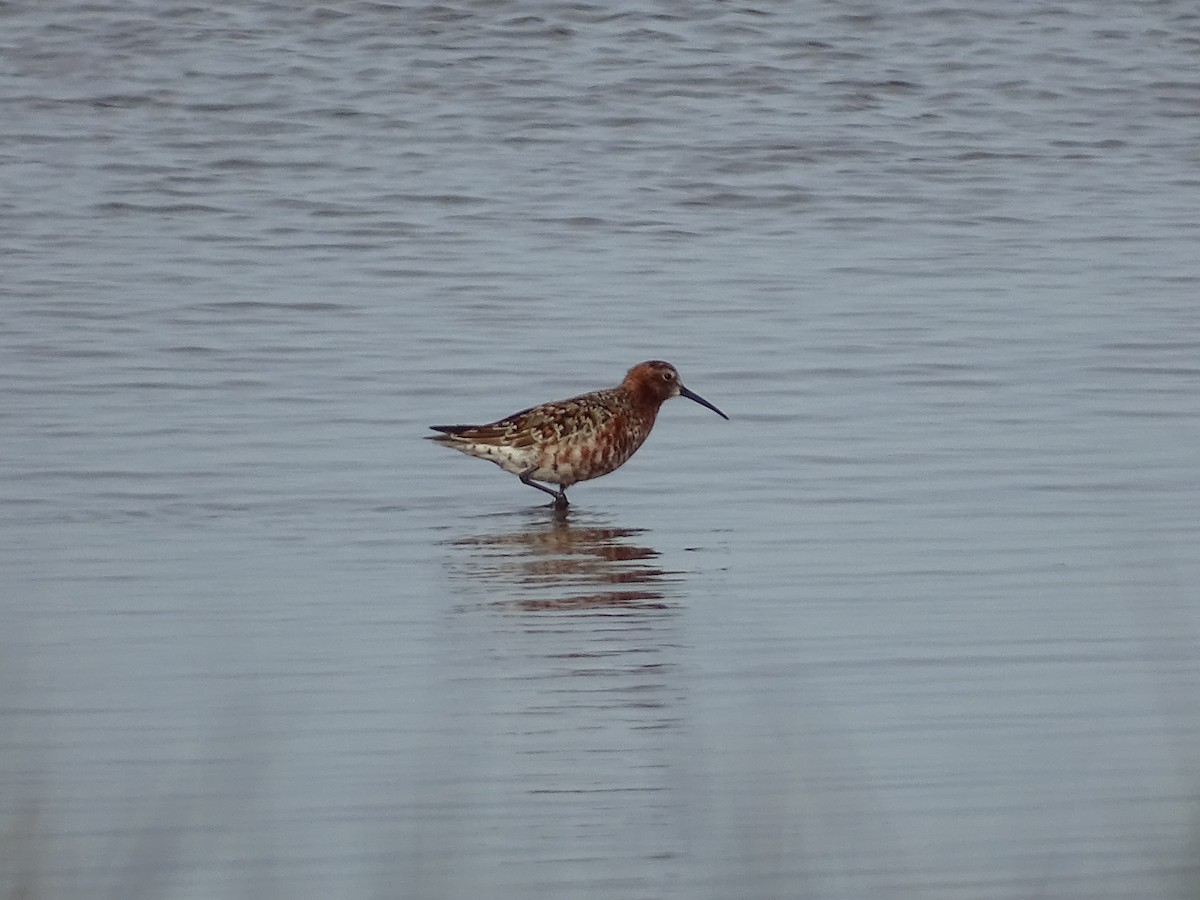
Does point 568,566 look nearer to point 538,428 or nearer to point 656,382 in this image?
point 538,428

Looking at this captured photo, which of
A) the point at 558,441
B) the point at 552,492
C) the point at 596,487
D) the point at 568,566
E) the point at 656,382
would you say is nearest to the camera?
the point at 568,566

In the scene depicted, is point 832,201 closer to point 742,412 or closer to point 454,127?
point 454,127

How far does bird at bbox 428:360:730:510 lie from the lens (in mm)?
11688

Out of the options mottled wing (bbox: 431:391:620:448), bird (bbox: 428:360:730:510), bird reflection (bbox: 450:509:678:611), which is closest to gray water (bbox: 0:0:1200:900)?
bird reflection (bbox: 450:509:678:611)

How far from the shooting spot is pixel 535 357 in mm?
14953

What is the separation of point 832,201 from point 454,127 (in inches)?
199

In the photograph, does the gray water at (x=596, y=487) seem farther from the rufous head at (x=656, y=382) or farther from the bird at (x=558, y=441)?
the rufous head at (x=656, y=382)

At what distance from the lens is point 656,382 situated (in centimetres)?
1235

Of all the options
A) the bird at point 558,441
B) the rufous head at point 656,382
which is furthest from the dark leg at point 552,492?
the rufous head at point 656,382

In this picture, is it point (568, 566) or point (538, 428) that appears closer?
point (568, 566)

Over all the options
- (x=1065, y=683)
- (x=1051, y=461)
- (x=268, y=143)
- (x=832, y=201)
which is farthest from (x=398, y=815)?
(x=268, y=143)

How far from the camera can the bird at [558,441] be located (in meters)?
11.7

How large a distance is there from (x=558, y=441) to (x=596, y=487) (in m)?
0.86

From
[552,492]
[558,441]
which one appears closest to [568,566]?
[558,441]
